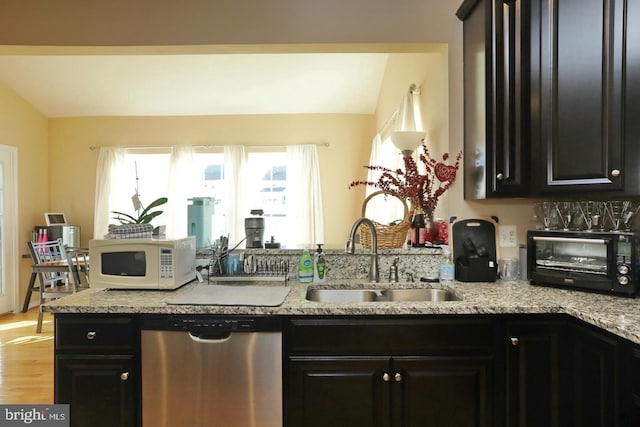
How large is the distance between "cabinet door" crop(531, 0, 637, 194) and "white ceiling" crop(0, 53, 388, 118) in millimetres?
2750

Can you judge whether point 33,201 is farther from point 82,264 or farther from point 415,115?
point 415,115

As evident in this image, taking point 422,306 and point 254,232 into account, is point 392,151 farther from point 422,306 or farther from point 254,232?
point 422,306

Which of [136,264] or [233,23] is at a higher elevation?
[233,23]

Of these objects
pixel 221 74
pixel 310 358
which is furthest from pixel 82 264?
pixel 310 358

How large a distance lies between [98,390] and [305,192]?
4067mm

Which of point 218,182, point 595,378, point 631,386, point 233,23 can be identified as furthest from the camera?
point 218,182

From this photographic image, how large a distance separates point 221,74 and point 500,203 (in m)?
3.58

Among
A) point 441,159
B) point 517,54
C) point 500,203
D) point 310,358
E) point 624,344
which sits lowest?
point 310,358

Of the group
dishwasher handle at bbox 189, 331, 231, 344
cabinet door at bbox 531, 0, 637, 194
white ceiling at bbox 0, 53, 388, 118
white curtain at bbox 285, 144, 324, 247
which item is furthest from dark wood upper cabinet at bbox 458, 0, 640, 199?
white curtain at bbox 285, 144, 324, 247

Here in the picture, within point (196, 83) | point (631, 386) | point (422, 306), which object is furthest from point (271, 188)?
point (631, 386)

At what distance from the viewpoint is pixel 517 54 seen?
5.96 feet

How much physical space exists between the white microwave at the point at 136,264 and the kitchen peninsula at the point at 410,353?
29 cm

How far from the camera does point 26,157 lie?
5105mm

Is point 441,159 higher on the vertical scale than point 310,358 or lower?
higher
